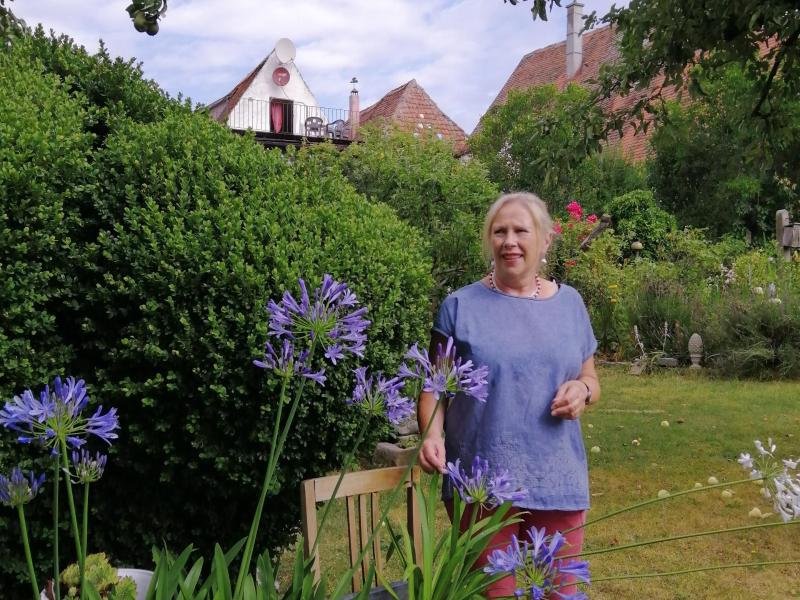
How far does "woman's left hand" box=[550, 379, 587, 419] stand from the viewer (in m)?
2.42

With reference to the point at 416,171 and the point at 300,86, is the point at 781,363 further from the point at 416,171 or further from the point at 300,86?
the point at 300,86

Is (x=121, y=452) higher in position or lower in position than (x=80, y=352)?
lower

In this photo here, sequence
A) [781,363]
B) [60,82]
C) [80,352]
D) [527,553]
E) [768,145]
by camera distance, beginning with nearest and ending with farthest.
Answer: [527,553] < [80,352] < [60,82] < [768,145] < [781,363]

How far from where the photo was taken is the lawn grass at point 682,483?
4.08 m

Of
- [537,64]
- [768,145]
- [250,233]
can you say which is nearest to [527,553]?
[250,233]

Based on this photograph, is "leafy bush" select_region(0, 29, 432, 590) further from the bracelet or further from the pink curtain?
the pink curtain

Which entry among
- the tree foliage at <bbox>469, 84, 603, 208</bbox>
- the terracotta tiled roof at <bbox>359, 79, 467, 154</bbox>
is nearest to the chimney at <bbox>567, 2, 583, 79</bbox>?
the terracotta tiled roof at <bbox>359, 79, 467, 154</bbox>

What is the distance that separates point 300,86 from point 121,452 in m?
26.5

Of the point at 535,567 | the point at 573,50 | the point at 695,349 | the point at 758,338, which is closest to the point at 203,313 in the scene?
the point at 535,567

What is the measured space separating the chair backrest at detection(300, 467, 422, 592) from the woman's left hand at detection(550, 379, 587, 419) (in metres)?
0.47

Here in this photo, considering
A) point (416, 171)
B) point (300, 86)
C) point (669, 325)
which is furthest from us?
point (300, 86)

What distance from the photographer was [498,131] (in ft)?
76.0

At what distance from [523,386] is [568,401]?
0.47ft

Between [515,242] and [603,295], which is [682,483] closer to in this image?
[515,242]
